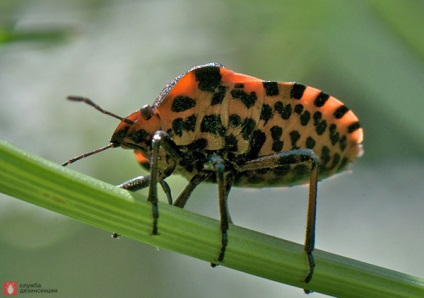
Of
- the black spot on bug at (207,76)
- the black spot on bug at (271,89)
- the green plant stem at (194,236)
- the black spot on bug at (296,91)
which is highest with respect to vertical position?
the black spot on bug at (296,91)

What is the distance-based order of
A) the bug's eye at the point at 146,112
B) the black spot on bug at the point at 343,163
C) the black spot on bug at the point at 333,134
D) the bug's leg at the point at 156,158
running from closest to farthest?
the bug's leg at the point at 156,158 → the bug's eye at the point at 146,112 → the black spot on bug at the point at 333,134 → the black spot on bug at the point at 343,163

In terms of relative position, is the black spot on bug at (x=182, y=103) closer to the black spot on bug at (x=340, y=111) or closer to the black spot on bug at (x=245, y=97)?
the black spot on bug at (x=245, y=97)

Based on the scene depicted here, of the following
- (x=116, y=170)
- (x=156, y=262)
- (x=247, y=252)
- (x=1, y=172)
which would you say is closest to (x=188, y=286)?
(x=156, y=262)

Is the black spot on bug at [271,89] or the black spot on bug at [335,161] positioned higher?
the black spot on bug at [271,89]

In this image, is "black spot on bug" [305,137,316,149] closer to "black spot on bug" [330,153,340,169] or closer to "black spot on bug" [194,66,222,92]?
"black spot on bug" [330,153,340,169]

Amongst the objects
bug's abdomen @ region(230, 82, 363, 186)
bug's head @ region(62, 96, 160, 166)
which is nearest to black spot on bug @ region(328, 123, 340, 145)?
bug's abdomen @ region(230, 82, 363, 186)

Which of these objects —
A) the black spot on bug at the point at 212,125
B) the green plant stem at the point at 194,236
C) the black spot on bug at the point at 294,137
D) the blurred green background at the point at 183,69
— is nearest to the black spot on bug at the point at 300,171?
the black spot on bug at the point at 294,137
